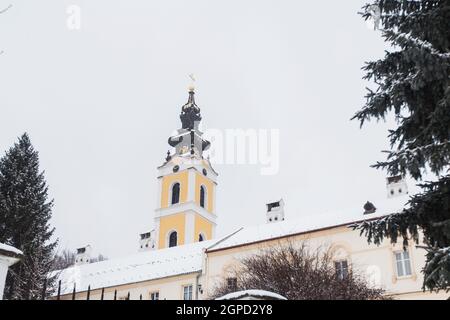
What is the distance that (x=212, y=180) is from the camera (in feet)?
191

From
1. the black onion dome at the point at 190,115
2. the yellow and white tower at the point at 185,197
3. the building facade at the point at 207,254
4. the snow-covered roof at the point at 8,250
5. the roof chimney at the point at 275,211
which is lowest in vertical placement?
the snow-covered roof at the point at 8,250

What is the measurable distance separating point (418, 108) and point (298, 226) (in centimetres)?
2396

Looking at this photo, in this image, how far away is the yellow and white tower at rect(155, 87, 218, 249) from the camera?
52.2m

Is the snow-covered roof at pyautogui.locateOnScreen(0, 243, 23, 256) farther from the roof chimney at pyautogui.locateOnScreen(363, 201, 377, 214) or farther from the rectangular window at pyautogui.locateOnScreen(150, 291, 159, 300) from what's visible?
the rectangular window at pyautogui.locateOnScreen(150, 291, 159, 300)

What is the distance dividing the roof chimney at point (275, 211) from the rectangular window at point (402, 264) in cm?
1419

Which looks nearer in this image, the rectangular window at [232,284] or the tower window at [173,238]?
the rectangular window at [232,284]

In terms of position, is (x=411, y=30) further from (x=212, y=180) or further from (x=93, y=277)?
(x=212, y=180)

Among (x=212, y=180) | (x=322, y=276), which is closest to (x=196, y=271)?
(x=322, y=276)

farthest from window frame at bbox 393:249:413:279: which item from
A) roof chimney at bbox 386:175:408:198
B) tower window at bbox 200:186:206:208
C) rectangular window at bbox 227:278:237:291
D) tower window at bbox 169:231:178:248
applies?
tower window at bbox 200:186:206:208

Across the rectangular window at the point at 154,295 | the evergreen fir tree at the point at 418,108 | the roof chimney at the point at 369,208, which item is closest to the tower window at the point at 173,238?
the rectangular window at the point at 154,295

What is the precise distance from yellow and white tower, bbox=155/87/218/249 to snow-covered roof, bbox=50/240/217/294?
35.5 ft

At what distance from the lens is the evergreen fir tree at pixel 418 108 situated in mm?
7645

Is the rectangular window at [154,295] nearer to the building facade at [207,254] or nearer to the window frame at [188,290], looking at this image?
the building facade at [207,254]
